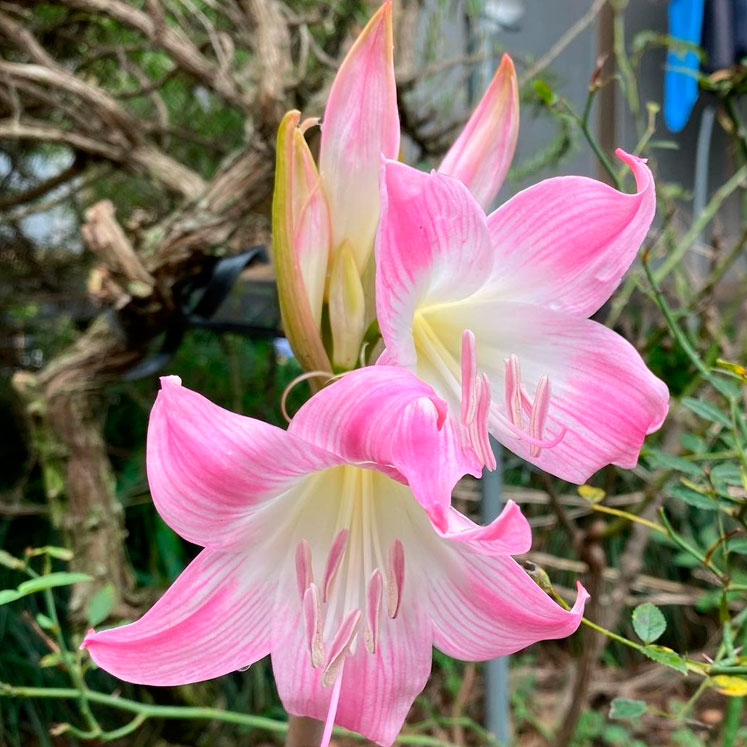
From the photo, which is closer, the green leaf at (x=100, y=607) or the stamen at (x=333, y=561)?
the stamen at (x=333, y=561)

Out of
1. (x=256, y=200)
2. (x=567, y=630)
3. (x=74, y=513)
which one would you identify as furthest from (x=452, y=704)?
(x=567, y=630)

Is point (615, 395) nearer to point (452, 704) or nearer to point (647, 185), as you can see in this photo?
point (647, 185)

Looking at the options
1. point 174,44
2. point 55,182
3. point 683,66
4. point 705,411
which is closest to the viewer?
point 705,411

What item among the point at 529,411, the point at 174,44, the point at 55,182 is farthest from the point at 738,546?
the point at 55,182

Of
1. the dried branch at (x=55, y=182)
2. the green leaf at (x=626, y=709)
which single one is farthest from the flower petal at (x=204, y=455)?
the dried branch at (x=55, y=182)

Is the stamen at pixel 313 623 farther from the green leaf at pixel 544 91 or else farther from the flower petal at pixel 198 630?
the green leaf at pixel 544 91

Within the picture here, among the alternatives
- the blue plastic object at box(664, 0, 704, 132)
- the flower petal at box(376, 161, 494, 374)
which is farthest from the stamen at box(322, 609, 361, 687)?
the blue plastic object at box(664, 0, 704, 132)

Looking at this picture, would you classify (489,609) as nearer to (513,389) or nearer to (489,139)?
(513,389)
